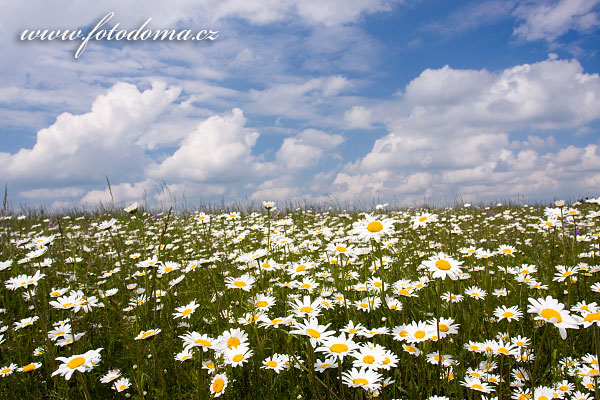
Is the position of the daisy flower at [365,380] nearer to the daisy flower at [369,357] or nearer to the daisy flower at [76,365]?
the daisy flower at [369,357]

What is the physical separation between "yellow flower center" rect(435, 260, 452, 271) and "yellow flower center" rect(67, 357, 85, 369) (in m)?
2.21

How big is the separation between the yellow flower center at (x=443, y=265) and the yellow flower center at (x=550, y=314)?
20.5 inches

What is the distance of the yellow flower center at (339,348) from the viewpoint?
1871 millimetres

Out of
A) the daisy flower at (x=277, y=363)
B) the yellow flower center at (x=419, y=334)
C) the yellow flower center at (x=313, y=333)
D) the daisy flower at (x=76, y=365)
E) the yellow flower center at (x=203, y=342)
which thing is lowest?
the daisy flower at (x=277, y=363)

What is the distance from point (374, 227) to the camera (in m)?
2.69

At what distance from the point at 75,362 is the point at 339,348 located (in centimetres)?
159

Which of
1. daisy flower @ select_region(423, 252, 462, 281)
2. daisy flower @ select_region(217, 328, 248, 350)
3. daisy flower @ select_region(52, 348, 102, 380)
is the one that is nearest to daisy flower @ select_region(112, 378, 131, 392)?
daisy flower @ select_region(52, 348, 102, 380)

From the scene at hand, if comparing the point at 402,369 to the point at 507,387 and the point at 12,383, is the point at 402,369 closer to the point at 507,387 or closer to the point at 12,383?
the point at 507,387

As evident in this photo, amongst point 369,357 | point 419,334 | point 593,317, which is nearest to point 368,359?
point 369,357

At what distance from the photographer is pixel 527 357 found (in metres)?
2.61

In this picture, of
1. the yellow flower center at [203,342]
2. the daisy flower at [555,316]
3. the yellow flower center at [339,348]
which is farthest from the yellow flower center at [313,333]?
the daisy flower at [555,316]

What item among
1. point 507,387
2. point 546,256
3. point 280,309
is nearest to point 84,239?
point 280,309

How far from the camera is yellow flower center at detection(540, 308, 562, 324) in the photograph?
178 cm

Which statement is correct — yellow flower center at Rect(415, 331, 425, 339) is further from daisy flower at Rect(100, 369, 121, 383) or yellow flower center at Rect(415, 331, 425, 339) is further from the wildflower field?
daisy flower at Rect(100, 369, 121, 383)
